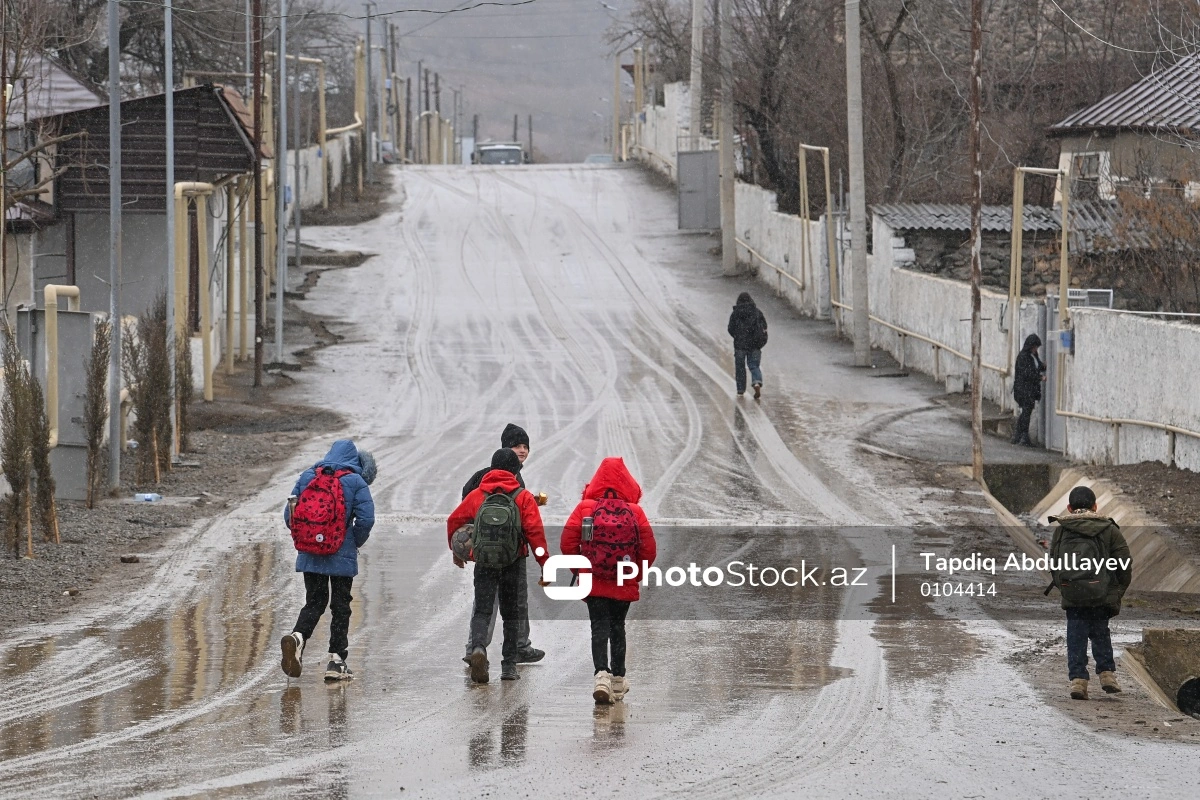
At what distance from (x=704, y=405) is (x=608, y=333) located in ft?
23.4

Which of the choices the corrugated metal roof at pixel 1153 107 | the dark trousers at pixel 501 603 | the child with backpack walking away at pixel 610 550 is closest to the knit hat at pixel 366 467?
the dark trousers at pixel 501 603

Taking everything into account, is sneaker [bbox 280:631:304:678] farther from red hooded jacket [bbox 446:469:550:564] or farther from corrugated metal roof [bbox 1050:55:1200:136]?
corrugated metal roof [bbox 1050:55:1200:136]

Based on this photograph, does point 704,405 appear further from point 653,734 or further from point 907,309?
point 653,734

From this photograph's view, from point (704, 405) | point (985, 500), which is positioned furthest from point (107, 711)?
point (704, 405)

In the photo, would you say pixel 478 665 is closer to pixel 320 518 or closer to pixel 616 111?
pixel 320 518

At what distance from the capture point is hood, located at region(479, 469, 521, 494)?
8781mm

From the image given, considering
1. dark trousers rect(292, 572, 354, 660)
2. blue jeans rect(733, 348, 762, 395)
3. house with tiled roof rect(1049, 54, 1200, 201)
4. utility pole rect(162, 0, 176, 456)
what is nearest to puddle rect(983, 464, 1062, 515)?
blue jeans rect(733, 348, 762, 395)

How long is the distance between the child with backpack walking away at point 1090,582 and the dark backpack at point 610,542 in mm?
2485

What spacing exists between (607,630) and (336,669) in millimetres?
1561

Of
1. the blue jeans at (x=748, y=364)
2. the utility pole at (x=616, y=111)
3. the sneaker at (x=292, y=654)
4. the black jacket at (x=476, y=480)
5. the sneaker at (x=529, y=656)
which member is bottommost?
the sneaker at (x=529, y=656)

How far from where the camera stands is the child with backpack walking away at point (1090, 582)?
8852 mm

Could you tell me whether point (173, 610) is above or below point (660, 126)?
below

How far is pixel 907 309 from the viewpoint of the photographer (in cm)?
2739

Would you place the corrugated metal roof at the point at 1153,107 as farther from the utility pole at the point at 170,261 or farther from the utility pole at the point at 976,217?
the utility pole at the point at 170,261
